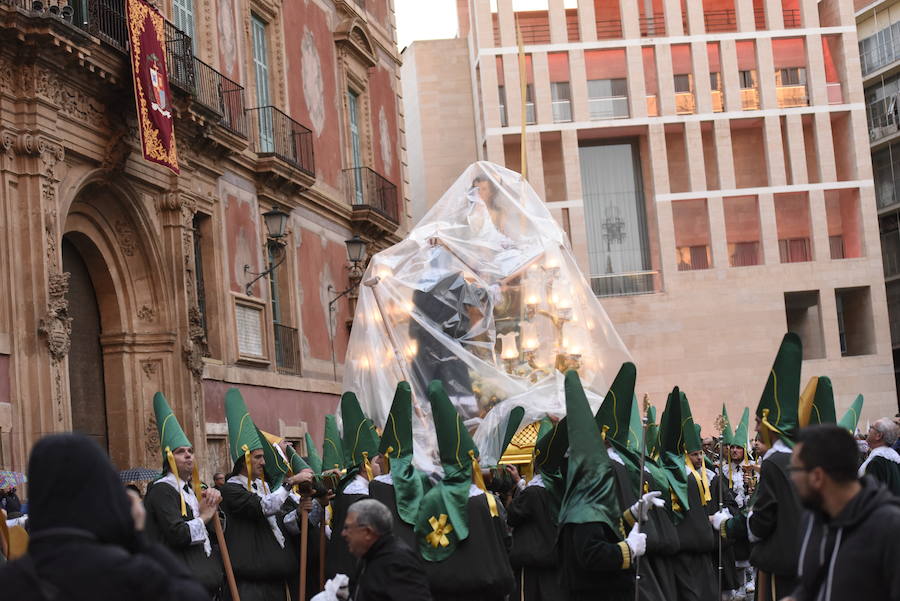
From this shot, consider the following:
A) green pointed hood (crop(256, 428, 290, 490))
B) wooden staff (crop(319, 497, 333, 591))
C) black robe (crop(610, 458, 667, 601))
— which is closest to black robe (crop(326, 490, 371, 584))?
wooden staff (crop(319, 497, 333, 591))

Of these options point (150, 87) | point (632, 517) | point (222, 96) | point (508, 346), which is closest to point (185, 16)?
point (222, 96)

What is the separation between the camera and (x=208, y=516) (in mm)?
8141

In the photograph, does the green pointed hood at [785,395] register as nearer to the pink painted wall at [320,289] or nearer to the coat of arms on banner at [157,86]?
the coat of arms on banner at [157,86]

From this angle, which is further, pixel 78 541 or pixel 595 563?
pixel 595 563

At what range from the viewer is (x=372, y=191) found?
2780 cm

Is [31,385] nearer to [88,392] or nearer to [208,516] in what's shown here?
[88,392]

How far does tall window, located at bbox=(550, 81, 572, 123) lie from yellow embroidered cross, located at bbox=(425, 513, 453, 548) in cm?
3988

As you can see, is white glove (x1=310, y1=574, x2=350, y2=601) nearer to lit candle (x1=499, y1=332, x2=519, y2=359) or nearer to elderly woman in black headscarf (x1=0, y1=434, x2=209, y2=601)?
elderly woman in black headscarf (x1=0, y1=434, x2=209, y2=601)

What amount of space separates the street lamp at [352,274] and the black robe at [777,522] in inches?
610

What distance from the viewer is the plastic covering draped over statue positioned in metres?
17.7

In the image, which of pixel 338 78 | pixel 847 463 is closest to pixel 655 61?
pixel 338 78

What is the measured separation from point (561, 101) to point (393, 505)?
3942 cm

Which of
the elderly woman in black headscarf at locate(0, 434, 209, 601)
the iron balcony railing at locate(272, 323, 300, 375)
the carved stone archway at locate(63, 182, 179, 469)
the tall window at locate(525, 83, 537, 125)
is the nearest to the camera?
the elderly woman in black headscarf at locate(0, 434, 209, 601)

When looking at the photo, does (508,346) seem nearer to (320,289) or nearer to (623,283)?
(320,289)
